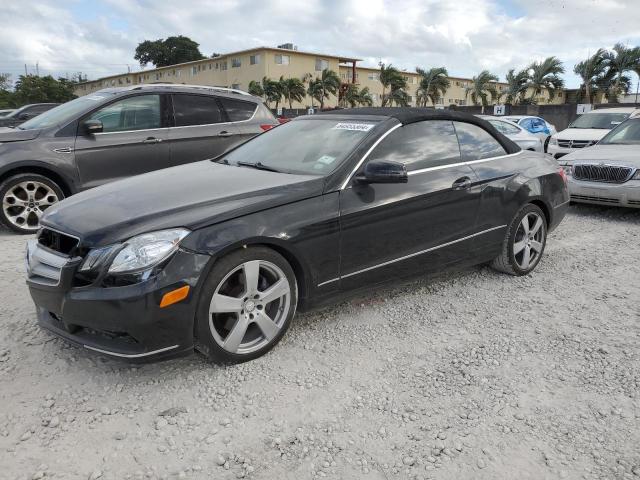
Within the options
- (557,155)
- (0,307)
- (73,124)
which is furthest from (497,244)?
(557,155)

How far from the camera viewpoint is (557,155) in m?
10.9

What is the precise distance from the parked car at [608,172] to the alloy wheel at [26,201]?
7033 mm

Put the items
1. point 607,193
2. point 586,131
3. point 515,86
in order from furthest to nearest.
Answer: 1. point 515,86
2. point 586,131
3. point 607,193

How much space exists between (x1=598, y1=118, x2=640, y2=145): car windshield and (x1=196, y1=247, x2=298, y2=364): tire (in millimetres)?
7041

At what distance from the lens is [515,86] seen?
128 feet

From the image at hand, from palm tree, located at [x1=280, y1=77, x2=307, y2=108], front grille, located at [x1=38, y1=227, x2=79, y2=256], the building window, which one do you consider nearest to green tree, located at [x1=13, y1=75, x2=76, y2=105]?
palm tree, located at [x1=280, y1=77, x2=307, y2=108]

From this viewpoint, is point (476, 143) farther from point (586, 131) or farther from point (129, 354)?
point (586, 131)

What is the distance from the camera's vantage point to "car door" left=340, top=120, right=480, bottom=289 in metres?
3.40

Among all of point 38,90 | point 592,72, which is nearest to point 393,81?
point 592,72

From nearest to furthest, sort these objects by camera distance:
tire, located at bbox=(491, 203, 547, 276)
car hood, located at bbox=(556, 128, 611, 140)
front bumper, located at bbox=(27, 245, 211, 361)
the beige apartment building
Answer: front bumper, located at bbox=(27, 245, 211, 361) → tire, located at bbox=(491, 203, 547, 276) → car hood, located at bbox=(556, 128, 611, 140) → the beige apartment building

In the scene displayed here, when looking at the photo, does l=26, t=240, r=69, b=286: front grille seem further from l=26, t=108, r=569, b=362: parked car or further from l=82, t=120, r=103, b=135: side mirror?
l=82, t=120, r=103, b=135: side mirror

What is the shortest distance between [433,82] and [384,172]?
48442 millimetres

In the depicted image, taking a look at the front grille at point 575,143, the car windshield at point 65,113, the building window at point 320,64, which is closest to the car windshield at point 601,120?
the front grille at point 575,143

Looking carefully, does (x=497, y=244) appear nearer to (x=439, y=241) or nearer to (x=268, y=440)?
(x=439, y=241)
